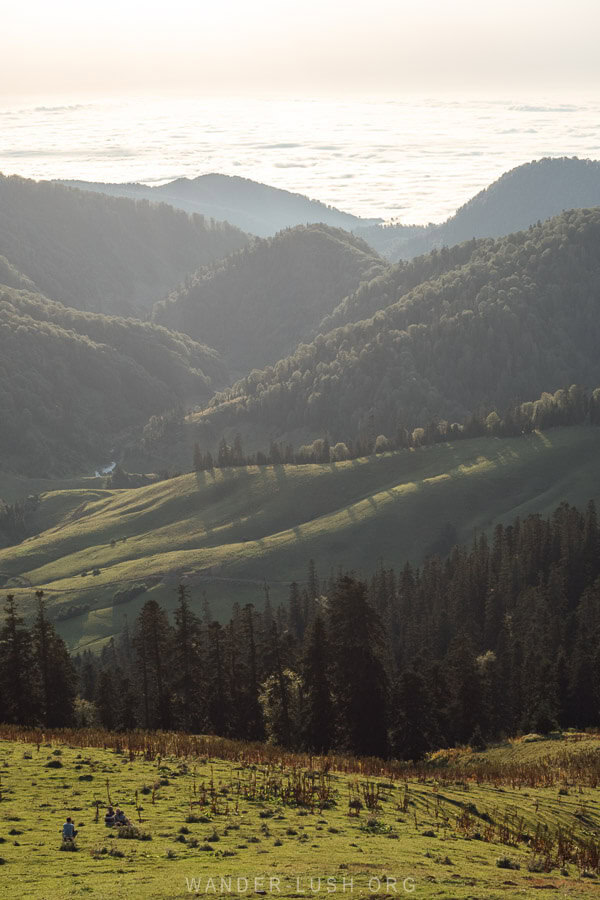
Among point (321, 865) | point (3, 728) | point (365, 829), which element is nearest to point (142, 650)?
point (3, 728)

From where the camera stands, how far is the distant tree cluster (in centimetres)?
8812

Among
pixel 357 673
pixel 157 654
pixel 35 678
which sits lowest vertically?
pixel 157 654

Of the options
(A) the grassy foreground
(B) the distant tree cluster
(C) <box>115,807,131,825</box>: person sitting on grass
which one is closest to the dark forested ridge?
(B) the distant tree cluster

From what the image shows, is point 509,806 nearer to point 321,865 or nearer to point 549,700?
point 321,865

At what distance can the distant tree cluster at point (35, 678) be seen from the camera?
289 feet

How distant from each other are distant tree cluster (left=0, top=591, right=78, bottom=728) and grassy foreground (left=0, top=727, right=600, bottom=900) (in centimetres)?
2414

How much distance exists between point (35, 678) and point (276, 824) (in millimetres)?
57859

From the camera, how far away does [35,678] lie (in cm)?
9388

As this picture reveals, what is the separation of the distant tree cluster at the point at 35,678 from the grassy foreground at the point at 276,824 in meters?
24.1

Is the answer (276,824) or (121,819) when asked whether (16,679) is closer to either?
(276,824)

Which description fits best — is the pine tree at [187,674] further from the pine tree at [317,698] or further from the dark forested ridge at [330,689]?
the pine tree at [317,698]

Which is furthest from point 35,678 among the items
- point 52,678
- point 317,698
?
point 317,698

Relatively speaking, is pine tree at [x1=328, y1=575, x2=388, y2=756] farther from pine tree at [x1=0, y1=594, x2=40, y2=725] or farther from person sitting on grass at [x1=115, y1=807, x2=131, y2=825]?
person sitting on grass at [x1=115, y1=807, x2=131, y2=825]

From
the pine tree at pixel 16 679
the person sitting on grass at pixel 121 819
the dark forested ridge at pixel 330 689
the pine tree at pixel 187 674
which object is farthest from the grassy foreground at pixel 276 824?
the pine tree at pixel 187 674
